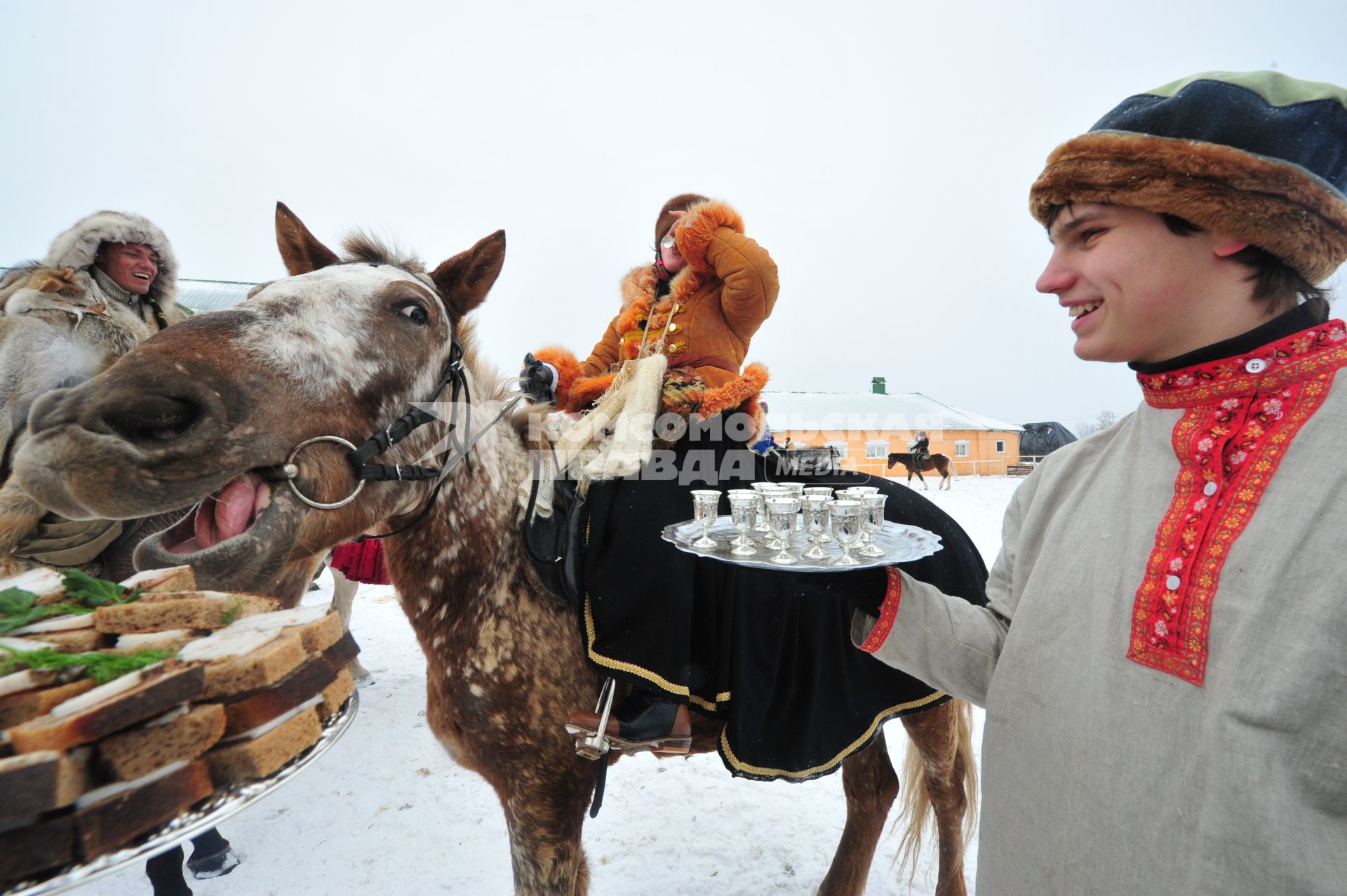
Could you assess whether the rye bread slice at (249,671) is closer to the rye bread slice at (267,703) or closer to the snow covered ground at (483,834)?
the rye bread slice at (267,703)

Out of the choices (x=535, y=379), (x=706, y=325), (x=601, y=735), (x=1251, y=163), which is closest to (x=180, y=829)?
(x=601, y=735)

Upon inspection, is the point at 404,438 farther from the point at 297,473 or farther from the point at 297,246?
the point at 297,246

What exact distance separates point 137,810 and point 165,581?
0.67 meters

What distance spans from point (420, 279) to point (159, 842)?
1744 mm

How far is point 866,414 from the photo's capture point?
33.8 meters

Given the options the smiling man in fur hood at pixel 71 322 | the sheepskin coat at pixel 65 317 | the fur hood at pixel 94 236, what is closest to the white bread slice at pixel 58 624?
the smiling man in fur hood at pixel 71 322

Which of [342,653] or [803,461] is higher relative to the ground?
[803,461]

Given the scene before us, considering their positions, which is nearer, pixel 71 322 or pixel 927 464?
pixel 71 322

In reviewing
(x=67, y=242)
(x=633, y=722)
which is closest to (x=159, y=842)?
(x=633, y=722)

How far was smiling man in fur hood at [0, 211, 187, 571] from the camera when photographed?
2699mm

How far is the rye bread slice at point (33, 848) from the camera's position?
29.5 inches

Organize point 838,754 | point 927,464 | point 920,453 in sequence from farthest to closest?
point 927,464, point 920,453, point 838,754

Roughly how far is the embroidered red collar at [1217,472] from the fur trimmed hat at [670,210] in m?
2.75

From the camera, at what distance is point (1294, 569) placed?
2.79ft
